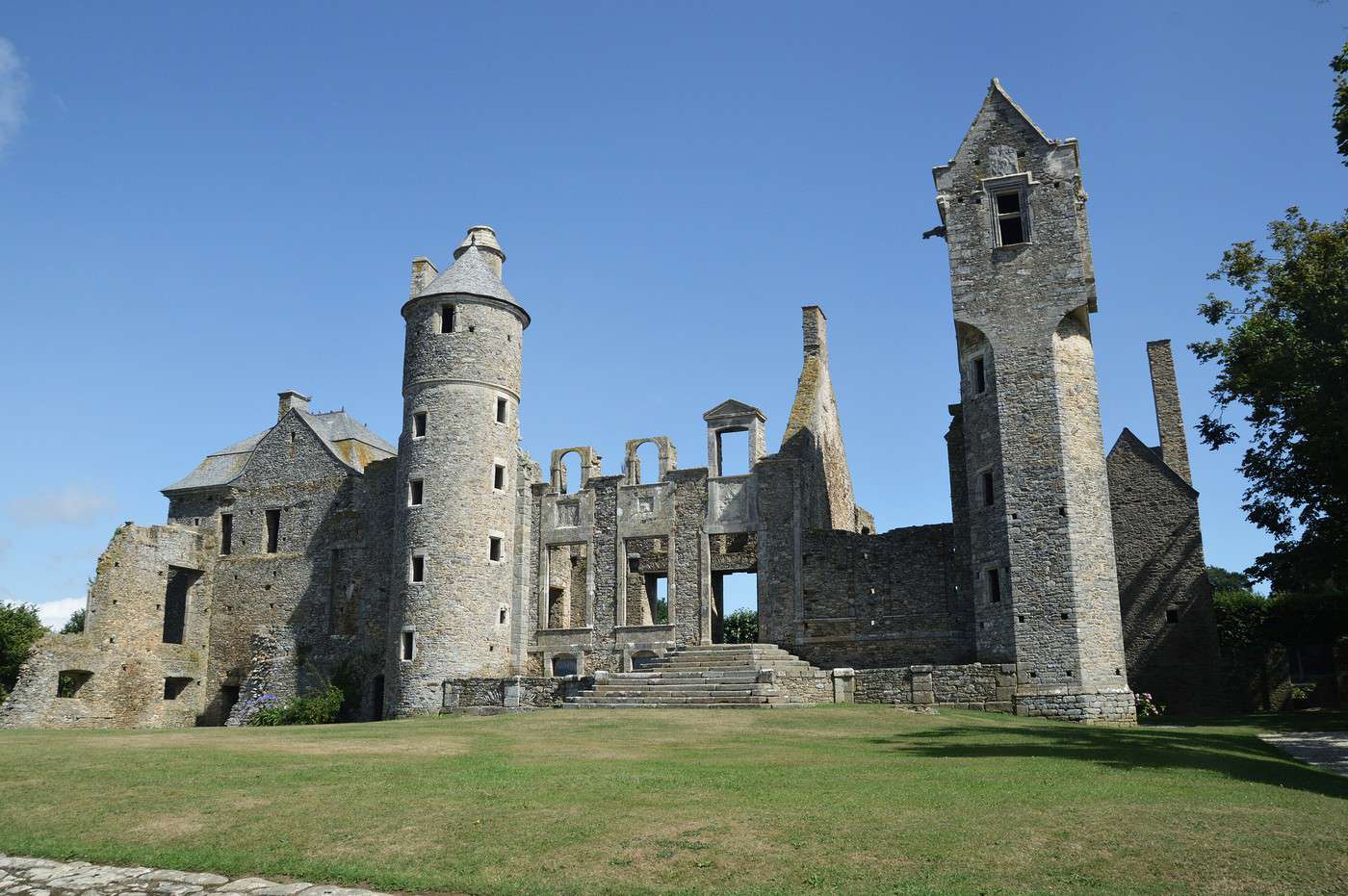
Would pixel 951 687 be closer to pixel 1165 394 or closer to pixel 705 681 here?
pixel 705 681

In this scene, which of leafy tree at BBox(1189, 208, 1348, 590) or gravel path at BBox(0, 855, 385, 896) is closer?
gravel path at BBox(0, 855, 385, 896)

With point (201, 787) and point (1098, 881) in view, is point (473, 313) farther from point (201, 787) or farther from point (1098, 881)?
point (1098, 881)

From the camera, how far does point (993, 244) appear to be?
28.7 m

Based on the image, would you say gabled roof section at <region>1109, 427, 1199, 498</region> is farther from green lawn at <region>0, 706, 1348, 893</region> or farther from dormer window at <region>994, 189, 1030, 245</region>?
green lawn at <region>0, 706, 1348, 893</region>

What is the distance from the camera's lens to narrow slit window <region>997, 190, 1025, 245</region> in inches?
1139

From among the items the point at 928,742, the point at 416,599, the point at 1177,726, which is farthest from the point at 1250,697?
the point at 416,599

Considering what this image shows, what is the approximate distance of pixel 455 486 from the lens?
32.6 metres

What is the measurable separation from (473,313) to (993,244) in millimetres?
16416

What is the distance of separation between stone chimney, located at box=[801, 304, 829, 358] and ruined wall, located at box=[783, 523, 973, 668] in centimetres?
684

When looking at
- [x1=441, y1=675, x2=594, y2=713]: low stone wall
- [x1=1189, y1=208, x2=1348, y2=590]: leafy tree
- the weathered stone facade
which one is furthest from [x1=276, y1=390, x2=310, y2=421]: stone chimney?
[x1=1189, y1=208, x2=1348, y2=590]: leafy tree

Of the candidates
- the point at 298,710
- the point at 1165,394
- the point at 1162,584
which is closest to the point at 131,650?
the point at 298,710

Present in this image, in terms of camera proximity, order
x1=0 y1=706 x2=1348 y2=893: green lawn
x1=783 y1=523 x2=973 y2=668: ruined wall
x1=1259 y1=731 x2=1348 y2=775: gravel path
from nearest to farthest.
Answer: x1=0 y1=706 x2=1348 y2=893: green lawn < x1=1259 y1=731 x2=1348 y2=775: gravel path < x1=783 y1=523 x2=973 y2=668: ruined wall

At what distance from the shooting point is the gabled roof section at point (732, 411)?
33.2m

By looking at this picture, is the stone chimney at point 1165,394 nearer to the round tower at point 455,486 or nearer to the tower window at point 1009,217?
the tower window at point 1009,217
